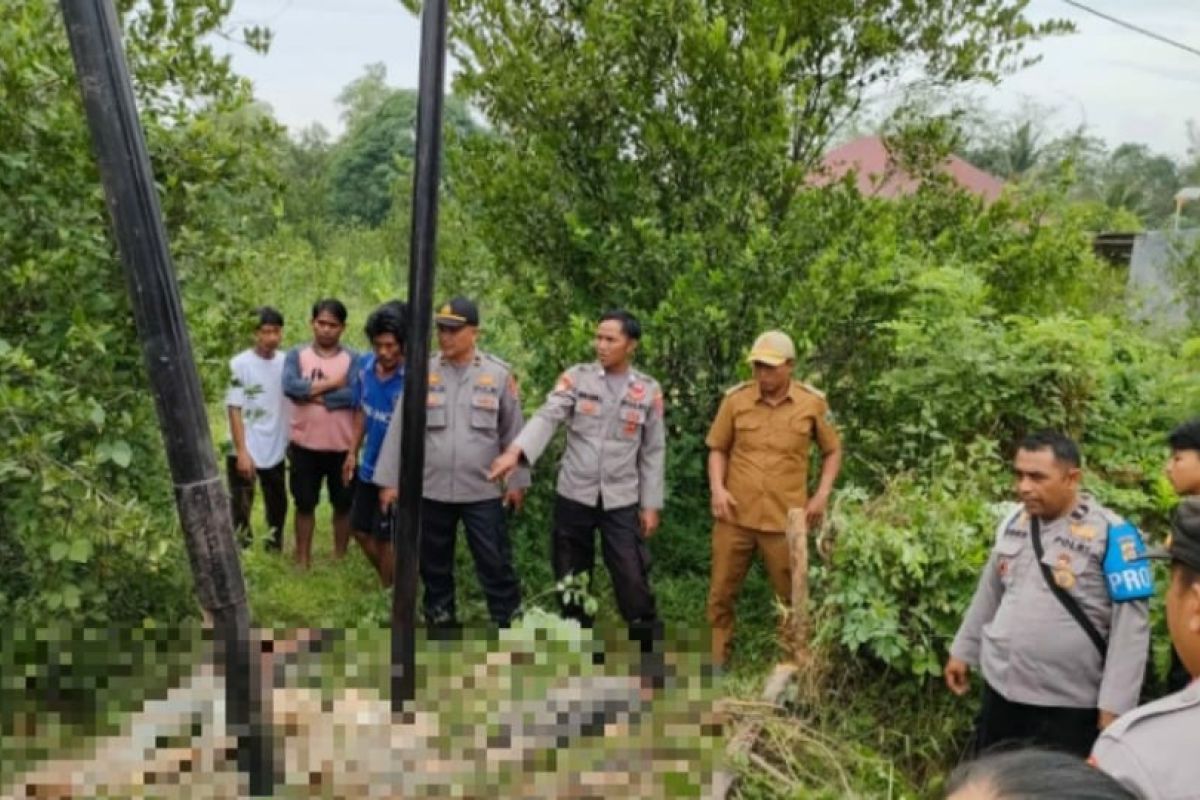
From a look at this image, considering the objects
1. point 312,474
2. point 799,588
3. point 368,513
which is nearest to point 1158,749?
point 799,588

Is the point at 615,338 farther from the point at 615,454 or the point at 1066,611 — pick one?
the point at 1066,611

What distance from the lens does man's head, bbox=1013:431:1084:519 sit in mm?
3146

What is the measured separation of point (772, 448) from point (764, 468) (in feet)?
0.31

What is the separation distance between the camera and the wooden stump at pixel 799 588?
165 inches

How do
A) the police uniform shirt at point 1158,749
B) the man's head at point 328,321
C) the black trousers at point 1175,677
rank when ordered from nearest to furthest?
the police uniform shirt at point 1158,749, the black trousers at point 1175,677, the man's head at point 328,321

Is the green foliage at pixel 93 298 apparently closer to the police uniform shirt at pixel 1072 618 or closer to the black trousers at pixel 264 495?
the black trousers at pixel 264 495

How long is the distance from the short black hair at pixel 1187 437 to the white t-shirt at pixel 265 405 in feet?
13.6

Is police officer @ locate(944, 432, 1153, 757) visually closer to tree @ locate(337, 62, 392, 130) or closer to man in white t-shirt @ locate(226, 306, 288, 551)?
man in white t-shirt @ locate(226, 306, 288, 551)

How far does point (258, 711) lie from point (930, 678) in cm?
257

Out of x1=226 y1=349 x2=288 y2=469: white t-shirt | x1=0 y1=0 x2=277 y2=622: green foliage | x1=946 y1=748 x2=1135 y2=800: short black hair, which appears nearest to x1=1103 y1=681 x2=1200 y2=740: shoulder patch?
x1=946 y1=748 x2=1135 y2=800: short black hair

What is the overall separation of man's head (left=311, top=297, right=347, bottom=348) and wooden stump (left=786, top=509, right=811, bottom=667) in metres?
2.57

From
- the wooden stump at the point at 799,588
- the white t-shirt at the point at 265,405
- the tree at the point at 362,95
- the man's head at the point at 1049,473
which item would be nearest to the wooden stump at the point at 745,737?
the wooden stump at the point at 799,588

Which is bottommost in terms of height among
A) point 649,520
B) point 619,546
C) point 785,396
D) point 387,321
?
point 619,546

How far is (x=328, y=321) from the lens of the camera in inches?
215
